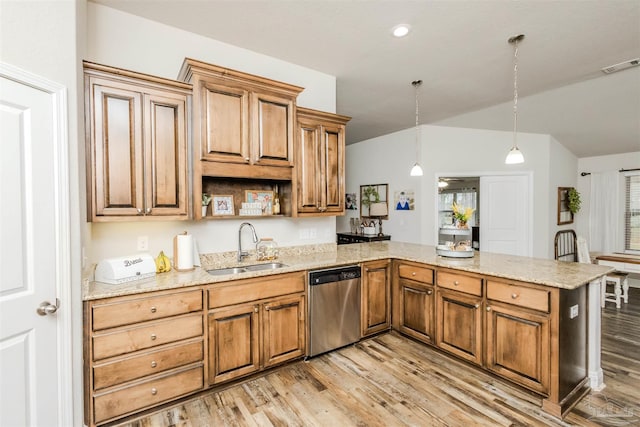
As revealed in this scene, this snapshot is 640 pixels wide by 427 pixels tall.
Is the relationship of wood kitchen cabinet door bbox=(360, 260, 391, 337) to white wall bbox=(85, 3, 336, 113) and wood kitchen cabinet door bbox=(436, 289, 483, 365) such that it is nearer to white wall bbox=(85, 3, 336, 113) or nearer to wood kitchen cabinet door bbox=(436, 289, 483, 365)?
wood kitchen cabinet door bbox=(436, 289, 483, 365)

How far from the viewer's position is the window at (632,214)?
5.54 meters

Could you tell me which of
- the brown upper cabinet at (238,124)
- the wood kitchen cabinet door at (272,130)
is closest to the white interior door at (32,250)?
the brown upper cabinet at (238,124)

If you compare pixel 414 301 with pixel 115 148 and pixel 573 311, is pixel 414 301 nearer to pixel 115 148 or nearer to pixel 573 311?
pixel 573 311

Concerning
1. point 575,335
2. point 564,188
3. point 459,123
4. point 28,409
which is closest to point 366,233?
point 459,123

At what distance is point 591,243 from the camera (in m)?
6.07

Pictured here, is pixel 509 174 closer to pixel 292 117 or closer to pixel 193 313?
pixel 292 117

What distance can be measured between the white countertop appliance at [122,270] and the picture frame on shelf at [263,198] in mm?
1122

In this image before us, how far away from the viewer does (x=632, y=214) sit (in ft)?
18.3

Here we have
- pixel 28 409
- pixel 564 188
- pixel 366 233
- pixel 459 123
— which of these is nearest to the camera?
pixel 28 409

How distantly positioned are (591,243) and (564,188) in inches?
52.7

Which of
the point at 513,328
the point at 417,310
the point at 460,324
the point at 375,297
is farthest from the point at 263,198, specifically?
the point at 513,328

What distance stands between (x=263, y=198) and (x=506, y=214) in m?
4.48

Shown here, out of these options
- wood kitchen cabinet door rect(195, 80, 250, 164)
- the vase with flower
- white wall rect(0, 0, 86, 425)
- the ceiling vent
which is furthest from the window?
white wall rect(0, 0, 86, 425)

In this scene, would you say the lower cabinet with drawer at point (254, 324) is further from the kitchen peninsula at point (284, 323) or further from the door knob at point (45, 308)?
the door knob at point (45, 308)
